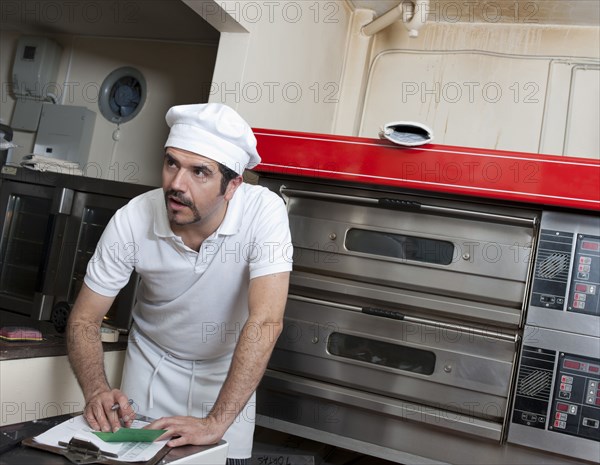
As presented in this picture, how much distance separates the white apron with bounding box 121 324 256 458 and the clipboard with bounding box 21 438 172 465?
0.67 metres

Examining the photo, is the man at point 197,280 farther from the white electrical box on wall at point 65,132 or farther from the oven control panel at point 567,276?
the white electrical box on wall at point 65,132

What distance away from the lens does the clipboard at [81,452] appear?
3.56 feet

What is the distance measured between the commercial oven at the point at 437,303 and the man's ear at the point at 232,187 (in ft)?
1.76

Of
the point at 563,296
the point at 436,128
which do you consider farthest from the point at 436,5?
the point at 563,296

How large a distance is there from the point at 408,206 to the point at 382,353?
496 millimetres

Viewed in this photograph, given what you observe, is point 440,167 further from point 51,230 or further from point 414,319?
point 51,230

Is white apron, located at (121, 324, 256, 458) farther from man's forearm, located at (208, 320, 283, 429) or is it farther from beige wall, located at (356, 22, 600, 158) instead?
beige wall, located at (356, 22, 600, 158)

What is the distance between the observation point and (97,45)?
150 inches

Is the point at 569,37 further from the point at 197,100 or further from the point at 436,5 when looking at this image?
the point at 197,100

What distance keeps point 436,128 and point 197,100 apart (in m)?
1.27

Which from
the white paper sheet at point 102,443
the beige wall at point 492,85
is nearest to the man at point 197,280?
the white paper sheet at point 102,443

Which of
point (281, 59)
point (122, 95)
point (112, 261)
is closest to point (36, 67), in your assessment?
point (122, 95)

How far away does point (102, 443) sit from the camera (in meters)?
1.19

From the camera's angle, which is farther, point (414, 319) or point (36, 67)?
point (36, 67)
